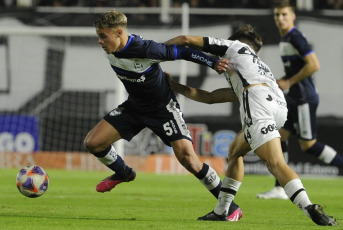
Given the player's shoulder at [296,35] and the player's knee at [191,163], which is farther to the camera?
the player's shoulder at [296,35]

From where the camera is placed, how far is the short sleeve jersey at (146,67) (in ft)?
25.4

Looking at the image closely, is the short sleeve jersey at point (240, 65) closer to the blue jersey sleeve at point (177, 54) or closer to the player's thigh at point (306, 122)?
Answer: the blue jersey sleeve at point (177, 54)

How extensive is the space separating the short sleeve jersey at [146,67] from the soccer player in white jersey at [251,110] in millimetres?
130

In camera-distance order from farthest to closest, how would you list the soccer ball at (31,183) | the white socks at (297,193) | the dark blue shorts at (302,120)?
the dark blue shorts at (302,120) → the soccer ball at (31,183) → the white socks at (297,193)

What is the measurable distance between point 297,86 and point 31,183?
5015 mm

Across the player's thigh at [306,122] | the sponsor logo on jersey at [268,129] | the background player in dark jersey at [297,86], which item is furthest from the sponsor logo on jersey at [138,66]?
the player's thigh at [306,122]

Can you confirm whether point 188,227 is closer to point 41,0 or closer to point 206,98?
point 206,98

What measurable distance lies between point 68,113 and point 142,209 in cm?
971

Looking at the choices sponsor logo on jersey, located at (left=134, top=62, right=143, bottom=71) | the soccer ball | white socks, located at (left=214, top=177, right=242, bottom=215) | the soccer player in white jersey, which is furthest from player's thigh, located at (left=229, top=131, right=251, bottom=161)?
the soccer ball

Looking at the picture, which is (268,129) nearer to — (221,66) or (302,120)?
(221,66)

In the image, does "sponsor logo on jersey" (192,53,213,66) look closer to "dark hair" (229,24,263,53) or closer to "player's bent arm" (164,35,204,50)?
"player's bent arm" (164,35,204,50)

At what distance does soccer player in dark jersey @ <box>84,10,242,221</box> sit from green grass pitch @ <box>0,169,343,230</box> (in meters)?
0.46

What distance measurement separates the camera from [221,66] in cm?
743

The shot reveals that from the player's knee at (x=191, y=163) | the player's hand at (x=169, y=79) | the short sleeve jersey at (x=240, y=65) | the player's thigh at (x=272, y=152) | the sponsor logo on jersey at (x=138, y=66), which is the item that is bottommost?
the player's knee at (x=191, y=163)
